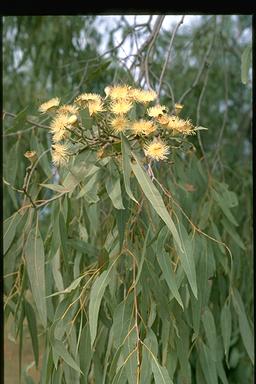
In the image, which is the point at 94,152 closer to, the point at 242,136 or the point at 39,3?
the point at 39,3

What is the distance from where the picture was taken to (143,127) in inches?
26.9

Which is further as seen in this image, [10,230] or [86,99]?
[10,230]

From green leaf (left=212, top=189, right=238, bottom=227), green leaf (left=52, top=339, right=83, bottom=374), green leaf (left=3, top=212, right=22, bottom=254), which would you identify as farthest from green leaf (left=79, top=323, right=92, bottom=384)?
green leaf (left=212, top=189, right=238, bottom=227)

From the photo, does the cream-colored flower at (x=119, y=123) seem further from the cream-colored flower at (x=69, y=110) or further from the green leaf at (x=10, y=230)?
the green leaf at (x=10, y=230)

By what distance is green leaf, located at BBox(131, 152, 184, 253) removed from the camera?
0.66 m

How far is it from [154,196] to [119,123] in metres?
0.08

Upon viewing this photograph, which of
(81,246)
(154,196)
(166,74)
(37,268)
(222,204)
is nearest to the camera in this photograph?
(154,196)

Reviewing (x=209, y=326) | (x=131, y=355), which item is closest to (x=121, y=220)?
(x=131, y=355)

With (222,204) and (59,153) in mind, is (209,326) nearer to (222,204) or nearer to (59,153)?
(222,204)

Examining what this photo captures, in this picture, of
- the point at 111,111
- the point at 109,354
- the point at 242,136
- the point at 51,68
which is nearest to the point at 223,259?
the point at 109,354

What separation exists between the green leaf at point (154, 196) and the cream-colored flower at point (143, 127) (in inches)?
0.9

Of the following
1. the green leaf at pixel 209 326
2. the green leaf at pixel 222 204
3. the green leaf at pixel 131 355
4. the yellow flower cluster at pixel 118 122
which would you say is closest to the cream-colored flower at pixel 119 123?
the yellow flower cluster at pixel 118 122

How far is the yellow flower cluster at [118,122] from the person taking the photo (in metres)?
0.68

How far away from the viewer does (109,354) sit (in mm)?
844
